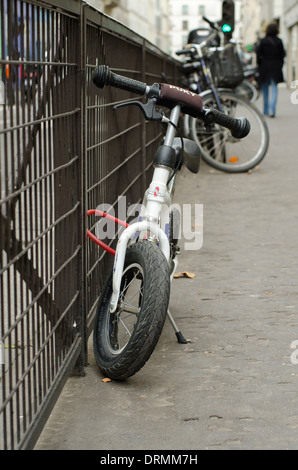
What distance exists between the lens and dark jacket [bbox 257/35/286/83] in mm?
18016

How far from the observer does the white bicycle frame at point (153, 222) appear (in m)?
3.59

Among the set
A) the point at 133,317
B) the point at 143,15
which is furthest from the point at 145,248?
the point at 143,15

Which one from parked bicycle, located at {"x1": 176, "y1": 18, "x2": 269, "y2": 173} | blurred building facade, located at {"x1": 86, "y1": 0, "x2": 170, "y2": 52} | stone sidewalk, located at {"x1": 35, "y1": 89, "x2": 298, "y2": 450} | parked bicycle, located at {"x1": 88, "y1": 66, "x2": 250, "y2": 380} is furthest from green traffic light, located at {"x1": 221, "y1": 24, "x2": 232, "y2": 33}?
blurred building facade, located at {"x1": 86, "y1": 0, "x2": 170, "y2": 52}

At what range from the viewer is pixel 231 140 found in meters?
9.09

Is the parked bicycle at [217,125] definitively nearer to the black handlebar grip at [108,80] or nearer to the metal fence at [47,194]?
the metal fence at [47,194]

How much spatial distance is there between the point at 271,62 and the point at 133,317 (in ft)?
49.8

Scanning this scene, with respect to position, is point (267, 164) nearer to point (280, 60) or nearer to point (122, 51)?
point (122, 51)

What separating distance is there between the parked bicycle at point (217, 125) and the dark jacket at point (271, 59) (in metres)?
7.88

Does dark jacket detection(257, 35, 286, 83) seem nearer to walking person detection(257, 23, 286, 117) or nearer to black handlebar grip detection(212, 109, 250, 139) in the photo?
walking person detection(257, 23, 286, 117)

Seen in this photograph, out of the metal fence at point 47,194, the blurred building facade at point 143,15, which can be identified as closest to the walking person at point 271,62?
the blurred building facade at point 143,15

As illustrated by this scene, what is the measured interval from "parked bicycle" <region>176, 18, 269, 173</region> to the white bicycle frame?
17.8ft

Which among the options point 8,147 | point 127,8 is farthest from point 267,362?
point 127,8

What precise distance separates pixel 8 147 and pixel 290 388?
5.48ft
